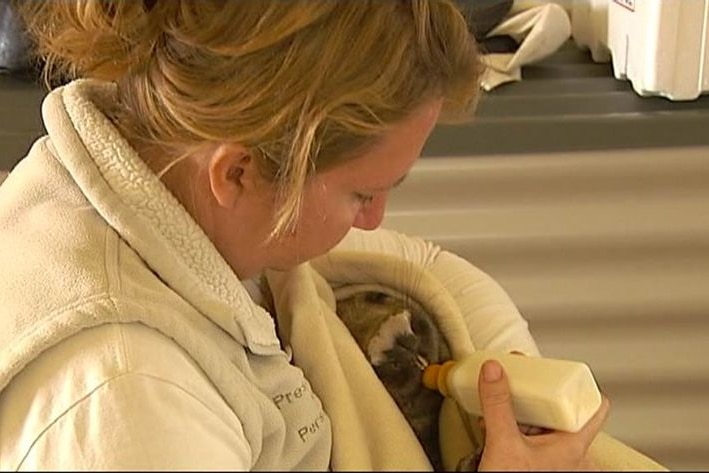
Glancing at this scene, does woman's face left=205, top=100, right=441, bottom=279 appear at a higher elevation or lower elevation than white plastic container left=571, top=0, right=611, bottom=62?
higher

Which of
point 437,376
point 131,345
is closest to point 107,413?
point 131,345

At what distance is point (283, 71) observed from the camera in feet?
2.28

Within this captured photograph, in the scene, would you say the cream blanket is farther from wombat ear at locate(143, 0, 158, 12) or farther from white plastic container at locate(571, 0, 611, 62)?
white plastic container at locate(571, 0, 611, 62)

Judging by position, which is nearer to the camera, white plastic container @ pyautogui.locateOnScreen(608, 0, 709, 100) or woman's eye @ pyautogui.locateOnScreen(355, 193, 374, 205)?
woman's eye @ pyautogui.locateOnScreen(355, 193, 374, 205)

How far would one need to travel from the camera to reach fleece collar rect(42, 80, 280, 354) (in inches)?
28.2

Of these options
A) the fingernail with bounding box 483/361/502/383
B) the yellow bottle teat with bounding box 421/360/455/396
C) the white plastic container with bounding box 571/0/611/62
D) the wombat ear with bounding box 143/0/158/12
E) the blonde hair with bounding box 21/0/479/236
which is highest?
the wombat ear with bounding box 143/0/158/12

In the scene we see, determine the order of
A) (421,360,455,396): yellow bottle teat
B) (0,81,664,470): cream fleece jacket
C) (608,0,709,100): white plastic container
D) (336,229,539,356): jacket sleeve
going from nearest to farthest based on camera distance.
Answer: (0,81,664,470): cream fleece jacket → (421,360,455,396): yellow bottle teat → (336,229,539,356): jacket sleeve → (608,0,709,100): white plastic container

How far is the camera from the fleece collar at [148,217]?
715mm

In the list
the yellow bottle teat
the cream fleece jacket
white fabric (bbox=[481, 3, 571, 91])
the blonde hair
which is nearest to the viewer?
the cream fleece jacket

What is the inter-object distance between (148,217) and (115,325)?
0.08m

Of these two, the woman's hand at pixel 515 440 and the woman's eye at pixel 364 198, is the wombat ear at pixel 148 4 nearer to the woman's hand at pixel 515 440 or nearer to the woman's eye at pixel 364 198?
the woman's eye at pixel 364 198

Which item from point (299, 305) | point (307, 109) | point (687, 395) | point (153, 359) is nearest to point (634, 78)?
point (687, 395)

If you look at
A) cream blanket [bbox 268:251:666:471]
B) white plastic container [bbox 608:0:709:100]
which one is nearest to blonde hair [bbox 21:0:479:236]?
cream blanket [bbox 268:251:666:471]

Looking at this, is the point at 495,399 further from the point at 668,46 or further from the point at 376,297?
the point at 668,46
